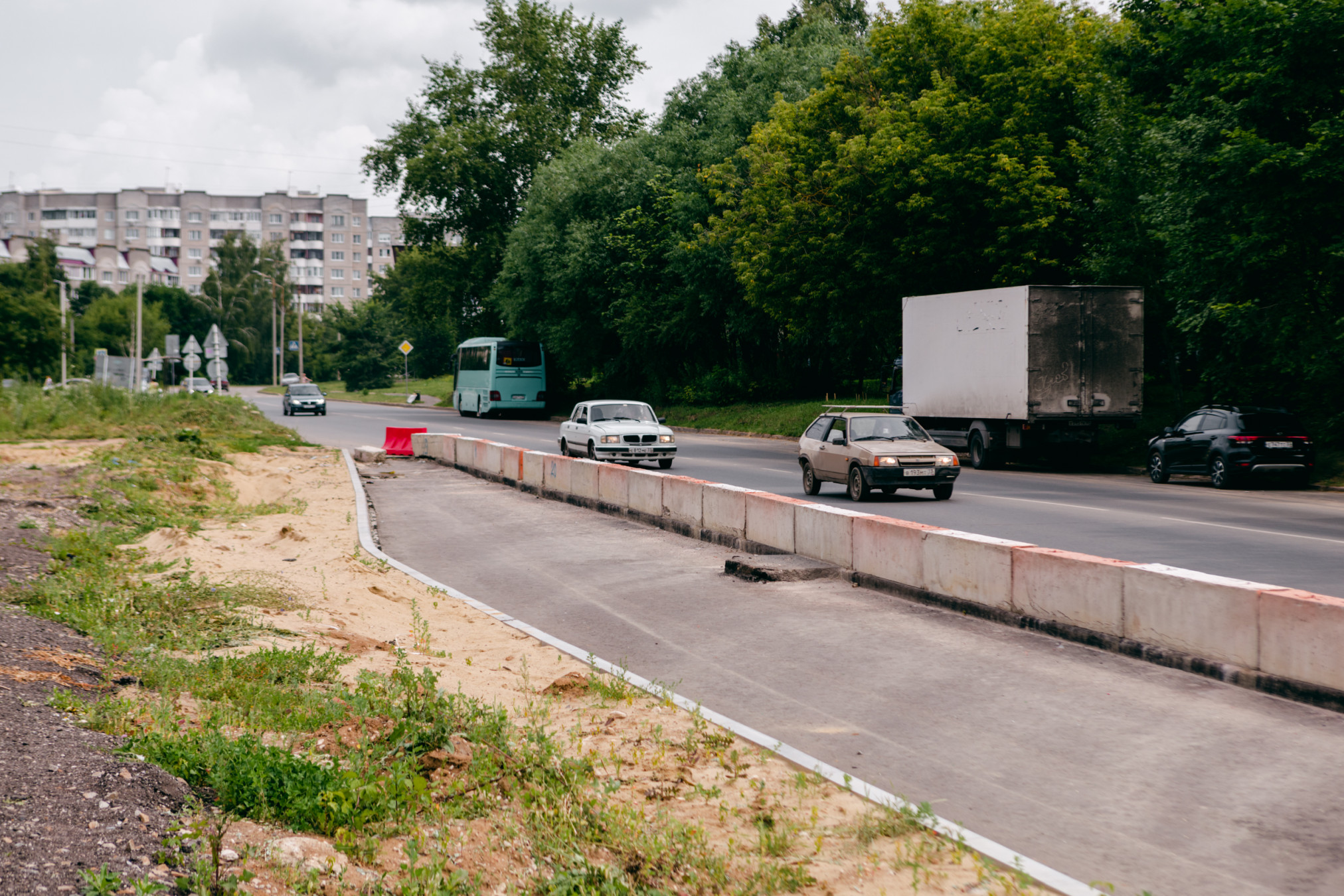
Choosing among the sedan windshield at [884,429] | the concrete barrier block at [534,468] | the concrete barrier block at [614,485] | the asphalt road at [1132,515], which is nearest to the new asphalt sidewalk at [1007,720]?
the asphalt road at [1132,515]

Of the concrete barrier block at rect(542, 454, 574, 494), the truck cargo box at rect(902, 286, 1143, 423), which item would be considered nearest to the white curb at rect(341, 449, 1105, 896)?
the concrete barrier block at rect(542, 454, 574, 494)

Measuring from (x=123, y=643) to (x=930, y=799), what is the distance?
5.64m

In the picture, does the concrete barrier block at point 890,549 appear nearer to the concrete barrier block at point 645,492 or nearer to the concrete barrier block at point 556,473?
the concrete barrier block at point 645,492

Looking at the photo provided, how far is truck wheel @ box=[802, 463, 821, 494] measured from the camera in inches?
810

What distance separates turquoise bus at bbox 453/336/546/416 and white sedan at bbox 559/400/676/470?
91.8ft

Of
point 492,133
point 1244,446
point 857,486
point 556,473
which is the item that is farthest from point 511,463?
point 492,133

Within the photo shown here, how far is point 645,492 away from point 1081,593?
9.45 m

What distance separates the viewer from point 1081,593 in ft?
29.1

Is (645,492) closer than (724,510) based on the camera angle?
No

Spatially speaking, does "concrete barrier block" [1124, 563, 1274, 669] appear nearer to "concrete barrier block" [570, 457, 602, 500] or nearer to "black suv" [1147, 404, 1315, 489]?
"concrete barrier block" [570, 457, 602, 500]

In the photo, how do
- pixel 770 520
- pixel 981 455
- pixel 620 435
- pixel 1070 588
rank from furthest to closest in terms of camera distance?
pixel 981 455 < pixel 620 435 < pixel 770 520 < pixel 1070 588

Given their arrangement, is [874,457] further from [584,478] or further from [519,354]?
[519,354]

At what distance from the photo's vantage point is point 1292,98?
69.8 ft

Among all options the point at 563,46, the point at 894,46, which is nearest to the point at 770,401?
the point at 894,46
